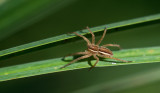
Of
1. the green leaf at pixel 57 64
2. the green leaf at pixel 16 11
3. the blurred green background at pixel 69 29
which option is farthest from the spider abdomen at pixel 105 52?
the green leaf at pixel 16 11

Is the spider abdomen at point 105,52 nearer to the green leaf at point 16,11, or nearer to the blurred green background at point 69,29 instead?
the blurred green background at point 69,29

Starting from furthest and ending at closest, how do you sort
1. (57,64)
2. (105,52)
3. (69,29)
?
1. (69,29)
2. (105,52)
3. (57,64)

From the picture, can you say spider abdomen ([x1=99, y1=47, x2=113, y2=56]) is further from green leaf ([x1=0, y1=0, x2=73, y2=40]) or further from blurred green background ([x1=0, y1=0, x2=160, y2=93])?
green leaf ([x1=0, y1=0, x2=73, y2=40])

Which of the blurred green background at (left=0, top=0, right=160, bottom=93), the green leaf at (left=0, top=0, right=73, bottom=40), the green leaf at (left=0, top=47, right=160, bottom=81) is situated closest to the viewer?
the green leaf at (left=0, top=47, right=160, bottom=81)

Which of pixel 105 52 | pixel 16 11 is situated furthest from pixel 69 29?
pixel 16 11

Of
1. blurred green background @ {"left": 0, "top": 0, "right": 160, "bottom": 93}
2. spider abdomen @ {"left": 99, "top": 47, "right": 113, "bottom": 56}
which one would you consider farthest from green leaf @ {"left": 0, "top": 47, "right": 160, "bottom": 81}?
blurred green background @ {"left": 0, "top": 0, "right": 160, "bottom": 93}

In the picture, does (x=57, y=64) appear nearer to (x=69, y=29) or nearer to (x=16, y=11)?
(x=16, y=11)
